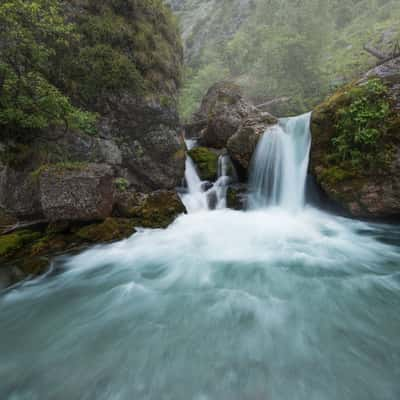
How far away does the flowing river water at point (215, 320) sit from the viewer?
2.06 meters

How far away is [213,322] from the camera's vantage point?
9.55 feet

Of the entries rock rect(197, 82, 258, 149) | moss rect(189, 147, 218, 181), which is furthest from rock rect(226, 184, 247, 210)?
rock rect(197, 82, 258, 149)

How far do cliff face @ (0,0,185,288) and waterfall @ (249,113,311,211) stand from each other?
314cm

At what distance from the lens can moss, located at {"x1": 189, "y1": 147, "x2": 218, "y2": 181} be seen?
9.55 metres

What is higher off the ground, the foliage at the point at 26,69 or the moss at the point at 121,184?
the foliage at the point at 26,69

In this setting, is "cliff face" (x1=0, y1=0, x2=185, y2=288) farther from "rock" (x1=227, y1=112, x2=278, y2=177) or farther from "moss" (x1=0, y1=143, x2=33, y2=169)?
"rock" (x1=227, y1=112, x2=278, y2=177)

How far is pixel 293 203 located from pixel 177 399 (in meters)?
6.74

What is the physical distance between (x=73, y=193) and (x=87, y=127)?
9.47ft

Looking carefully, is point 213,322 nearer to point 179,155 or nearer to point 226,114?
point 179,155

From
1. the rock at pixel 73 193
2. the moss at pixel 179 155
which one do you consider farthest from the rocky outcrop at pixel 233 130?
the rock at pixel 73 193

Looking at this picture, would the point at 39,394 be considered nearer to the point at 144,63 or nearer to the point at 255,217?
the point at 255,217

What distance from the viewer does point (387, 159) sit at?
4.89 meters

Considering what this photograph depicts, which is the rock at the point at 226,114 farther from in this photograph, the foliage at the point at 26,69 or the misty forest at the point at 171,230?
the foliage at the point at 26,69

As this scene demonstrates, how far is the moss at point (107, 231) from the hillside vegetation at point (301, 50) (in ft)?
51.6
